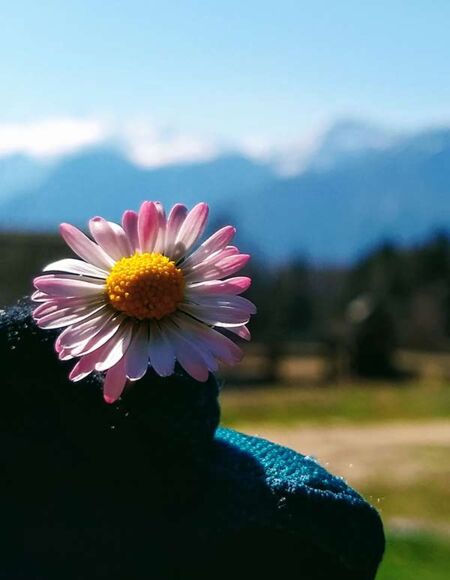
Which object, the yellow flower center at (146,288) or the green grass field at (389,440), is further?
the green grass field at (389,440)

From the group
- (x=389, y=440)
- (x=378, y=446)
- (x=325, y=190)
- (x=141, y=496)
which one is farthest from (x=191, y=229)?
(x=325, y=190)

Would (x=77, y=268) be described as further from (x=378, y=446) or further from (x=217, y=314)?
(x=378, y=446)

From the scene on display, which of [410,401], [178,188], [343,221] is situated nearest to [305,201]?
[343,221]

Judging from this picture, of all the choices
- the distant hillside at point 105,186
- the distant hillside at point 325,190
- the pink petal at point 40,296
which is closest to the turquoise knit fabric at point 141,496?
the pink petal at point 40,296

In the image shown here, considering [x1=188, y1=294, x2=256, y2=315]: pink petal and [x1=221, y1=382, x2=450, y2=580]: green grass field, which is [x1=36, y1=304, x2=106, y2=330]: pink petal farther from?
[x1=221, y1=382, x2=450, y2=580]: green grass field

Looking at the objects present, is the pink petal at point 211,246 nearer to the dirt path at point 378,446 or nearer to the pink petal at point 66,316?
the pink petal at point 66,316

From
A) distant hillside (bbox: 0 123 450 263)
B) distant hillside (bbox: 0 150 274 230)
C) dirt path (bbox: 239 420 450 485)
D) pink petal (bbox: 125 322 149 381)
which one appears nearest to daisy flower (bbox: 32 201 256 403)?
pink petal (bbox: 125 322 149 381)
